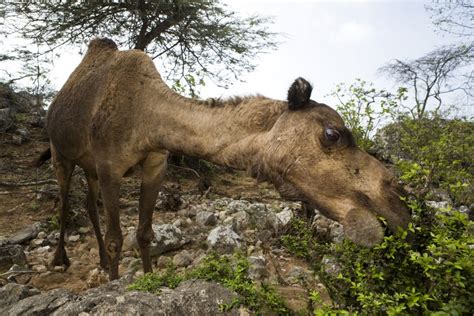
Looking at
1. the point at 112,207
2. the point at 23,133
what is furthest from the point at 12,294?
the point at 23,133

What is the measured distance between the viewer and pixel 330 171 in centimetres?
212

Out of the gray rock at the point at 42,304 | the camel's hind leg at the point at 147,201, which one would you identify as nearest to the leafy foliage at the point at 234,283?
the gray rock at the point at 42,304

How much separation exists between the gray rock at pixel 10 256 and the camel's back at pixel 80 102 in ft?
4.35

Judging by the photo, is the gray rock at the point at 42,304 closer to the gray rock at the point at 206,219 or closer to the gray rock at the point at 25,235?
the gray rock at the point at 25,235

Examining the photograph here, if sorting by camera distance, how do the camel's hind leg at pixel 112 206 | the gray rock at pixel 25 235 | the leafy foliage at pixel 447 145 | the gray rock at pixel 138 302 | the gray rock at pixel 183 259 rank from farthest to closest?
the gray rock at pixel 25 235, the gray rock at pixel 183 259, the leafy foliage at pixel 447 145, the camel's hind leg at pixel 112 206, the gray rock at pixel 138 302

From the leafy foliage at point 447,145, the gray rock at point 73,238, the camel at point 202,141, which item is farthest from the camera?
the gray rock at point 73,238

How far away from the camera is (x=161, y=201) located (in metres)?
7.48

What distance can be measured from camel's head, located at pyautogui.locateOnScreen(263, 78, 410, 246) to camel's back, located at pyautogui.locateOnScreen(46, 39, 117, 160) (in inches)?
97.8

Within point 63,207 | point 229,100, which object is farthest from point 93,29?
point 229,100

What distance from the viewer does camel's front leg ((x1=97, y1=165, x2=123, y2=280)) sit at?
12.7 feet

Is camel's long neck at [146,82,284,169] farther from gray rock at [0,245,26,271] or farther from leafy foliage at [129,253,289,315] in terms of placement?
gray rock at [0,245,26,271]

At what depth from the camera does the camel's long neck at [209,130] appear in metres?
2.59

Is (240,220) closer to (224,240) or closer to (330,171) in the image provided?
(224,240)

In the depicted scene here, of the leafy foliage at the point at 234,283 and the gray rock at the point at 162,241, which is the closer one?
the leafy foliage at the point at 234,283
